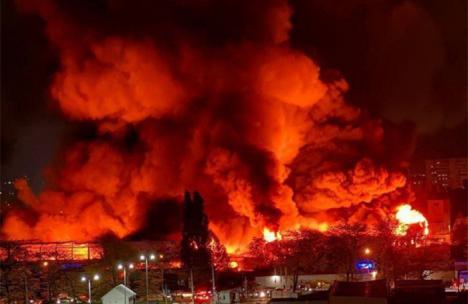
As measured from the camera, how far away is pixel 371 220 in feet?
128

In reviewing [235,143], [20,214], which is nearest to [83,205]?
[20,214]

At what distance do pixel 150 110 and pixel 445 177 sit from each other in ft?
125

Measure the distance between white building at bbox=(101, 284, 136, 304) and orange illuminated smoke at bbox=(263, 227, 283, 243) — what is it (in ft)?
37.0

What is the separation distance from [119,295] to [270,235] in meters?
12.0

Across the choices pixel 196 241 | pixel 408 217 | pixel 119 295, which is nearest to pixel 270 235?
pixel 196 241

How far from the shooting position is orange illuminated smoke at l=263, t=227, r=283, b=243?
37844 mm

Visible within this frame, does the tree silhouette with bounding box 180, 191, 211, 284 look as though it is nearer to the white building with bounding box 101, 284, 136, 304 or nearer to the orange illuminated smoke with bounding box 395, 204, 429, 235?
the white building with bounding box 101, 284, 136, 304

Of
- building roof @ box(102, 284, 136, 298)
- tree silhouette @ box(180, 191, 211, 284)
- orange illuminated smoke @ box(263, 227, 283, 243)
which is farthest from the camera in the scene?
orange illuminated smoke @ box(263, 227, 283, 243)

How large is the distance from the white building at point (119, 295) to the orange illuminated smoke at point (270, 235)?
11.3 m

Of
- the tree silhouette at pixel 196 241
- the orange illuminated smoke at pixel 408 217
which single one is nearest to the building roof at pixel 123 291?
the tree silhouette at pixel 196 241

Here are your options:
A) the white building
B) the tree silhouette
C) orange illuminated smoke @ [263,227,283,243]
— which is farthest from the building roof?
orange illuminated smoke @ [263,227,283,243]

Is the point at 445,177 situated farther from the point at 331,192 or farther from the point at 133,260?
the point at 133,260

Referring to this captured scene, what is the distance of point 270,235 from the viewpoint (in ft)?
125

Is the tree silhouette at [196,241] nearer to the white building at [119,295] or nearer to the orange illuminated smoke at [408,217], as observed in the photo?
the white building at [119,295]
